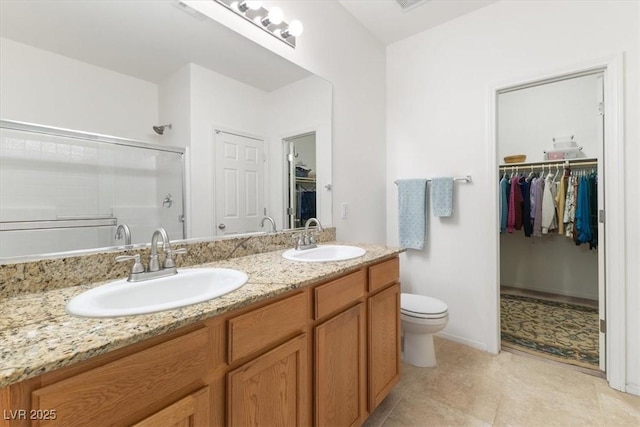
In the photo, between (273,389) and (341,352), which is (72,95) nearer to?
(273,389)

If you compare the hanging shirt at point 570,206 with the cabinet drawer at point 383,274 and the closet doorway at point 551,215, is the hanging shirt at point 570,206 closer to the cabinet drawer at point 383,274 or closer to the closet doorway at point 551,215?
the closet doorway at point 551,215

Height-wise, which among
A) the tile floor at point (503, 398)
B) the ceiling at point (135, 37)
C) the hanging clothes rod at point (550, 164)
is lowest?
the tile floor at point (503, 398)

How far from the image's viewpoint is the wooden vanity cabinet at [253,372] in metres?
0.56

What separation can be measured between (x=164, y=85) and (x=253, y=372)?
1225mm

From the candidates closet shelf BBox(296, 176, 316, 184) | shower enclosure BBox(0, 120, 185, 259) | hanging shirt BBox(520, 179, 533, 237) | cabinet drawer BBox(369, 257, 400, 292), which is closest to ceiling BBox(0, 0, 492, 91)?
shower enclosure BBox(0, 120, 185, 259)

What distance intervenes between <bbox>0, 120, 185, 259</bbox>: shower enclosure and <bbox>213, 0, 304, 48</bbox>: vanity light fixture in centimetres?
83

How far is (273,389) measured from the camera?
3.14 feet

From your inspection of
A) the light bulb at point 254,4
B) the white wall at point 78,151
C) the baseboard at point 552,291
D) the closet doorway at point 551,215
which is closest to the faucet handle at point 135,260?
the white wall at point 78,151

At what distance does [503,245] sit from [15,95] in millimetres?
4450

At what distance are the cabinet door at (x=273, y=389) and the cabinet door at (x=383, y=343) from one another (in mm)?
471

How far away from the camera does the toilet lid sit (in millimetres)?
1872

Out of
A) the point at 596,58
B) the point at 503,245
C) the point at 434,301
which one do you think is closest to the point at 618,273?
the point at 434,301

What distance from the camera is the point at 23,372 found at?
48 cm

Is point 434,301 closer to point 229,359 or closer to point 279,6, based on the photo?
point 229,359
